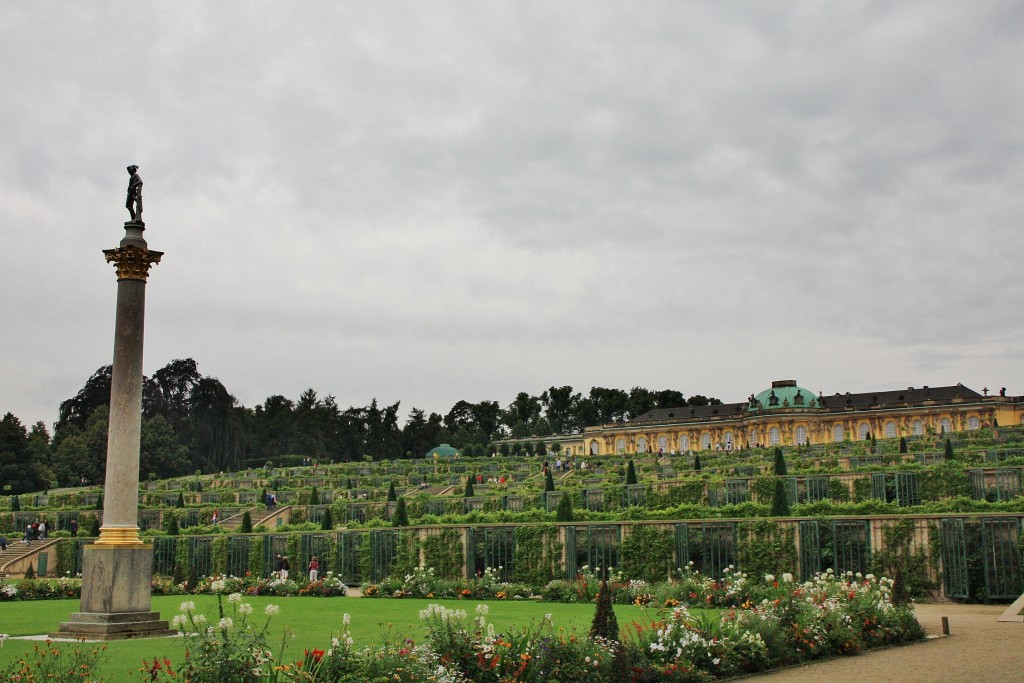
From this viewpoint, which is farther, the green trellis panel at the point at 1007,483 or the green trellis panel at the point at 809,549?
the green trellis panel at the point at 1007,483

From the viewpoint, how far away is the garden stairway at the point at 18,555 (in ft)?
133

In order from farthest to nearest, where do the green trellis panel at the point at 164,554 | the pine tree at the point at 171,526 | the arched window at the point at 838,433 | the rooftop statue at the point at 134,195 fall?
the arched window at the point at 838,433 → the pine tree at the point at 171,526 → the green trellis panel at the point at 164,554 → the rooftop statue at the point at 134,195

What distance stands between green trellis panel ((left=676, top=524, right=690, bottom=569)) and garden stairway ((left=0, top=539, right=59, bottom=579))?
93.7 feet

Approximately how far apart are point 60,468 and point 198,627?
79096 mm

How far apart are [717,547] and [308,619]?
36.3ft

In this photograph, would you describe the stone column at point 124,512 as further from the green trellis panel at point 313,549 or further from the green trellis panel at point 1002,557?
the green trellis panel at point 313,549

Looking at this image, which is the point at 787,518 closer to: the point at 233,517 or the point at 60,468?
the point at 233,517

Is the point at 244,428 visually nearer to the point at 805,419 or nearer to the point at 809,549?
the point at 805,419

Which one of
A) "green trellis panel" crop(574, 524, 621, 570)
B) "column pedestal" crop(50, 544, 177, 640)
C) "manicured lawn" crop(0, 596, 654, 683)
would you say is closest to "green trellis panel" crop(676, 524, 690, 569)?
"green trellis panel" crop(574, 524, 621, 570)

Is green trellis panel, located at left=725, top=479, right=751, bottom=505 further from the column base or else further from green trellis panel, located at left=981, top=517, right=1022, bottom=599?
the column base

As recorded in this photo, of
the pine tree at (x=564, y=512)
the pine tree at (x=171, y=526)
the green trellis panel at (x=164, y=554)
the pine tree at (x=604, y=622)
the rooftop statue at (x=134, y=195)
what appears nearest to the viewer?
the pine tree at (x=604, y=622)

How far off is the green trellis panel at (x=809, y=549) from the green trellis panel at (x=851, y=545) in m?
0.42

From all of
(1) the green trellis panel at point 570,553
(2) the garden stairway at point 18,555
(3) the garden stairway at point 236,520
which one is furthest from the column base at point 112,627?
(3) the garden stairway at point 236,520

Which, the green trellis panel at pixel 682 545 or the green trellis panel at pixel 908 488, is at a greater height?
the green trellis panel at pixel 908 488
